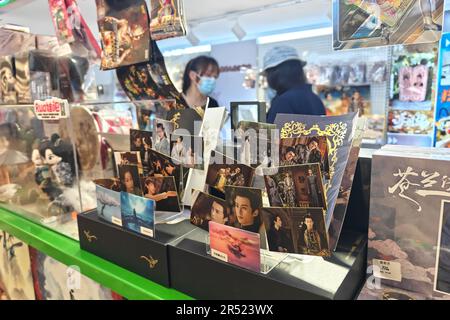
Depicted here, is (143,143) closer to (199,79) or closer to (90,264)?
(90,264)

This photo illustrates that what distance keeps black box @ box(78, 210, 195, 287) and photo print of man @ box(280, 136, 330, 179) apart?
1.04ft

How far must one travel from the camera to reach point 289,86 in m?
1.86

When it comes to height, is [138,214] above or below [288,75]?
below

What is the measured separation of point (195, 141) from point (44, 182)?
790 mm

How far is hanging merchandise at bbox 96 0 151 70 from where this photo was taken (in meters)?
1.08

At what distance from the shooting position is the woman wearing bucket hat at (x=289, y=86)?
5.79 feet

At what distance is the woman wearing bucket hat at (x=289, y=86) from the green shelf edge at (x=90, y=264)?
3.51 ft

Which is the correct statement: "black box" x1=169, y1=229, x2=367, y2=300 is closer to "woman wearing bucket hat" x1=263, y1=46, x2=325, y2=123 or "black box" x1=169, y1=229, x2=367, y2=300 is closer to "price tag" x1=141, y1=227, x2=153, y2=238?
"price tag" x1=141, y1=227, x2=153, y2=238

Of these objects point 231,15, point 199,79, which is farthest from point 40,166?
point 231,15

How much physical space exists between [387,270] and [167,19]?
82cm

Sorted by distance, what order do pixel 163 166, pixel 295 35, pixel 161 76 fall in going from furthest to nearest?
pixel 295 35 → pixel 161 76 → pixel 163 166

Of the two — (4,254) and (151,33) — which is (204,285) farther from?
(4,254)

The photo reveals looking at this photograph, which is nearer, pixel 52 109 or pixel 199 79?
pixel 52 109

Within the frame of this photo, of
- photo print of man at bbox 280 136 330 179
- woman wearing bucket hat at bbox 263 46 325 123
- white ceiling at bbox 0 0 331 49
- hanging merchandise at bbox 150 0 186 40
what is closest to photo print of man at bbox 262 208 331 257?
photo print of man at bbox 280 136 330 179
